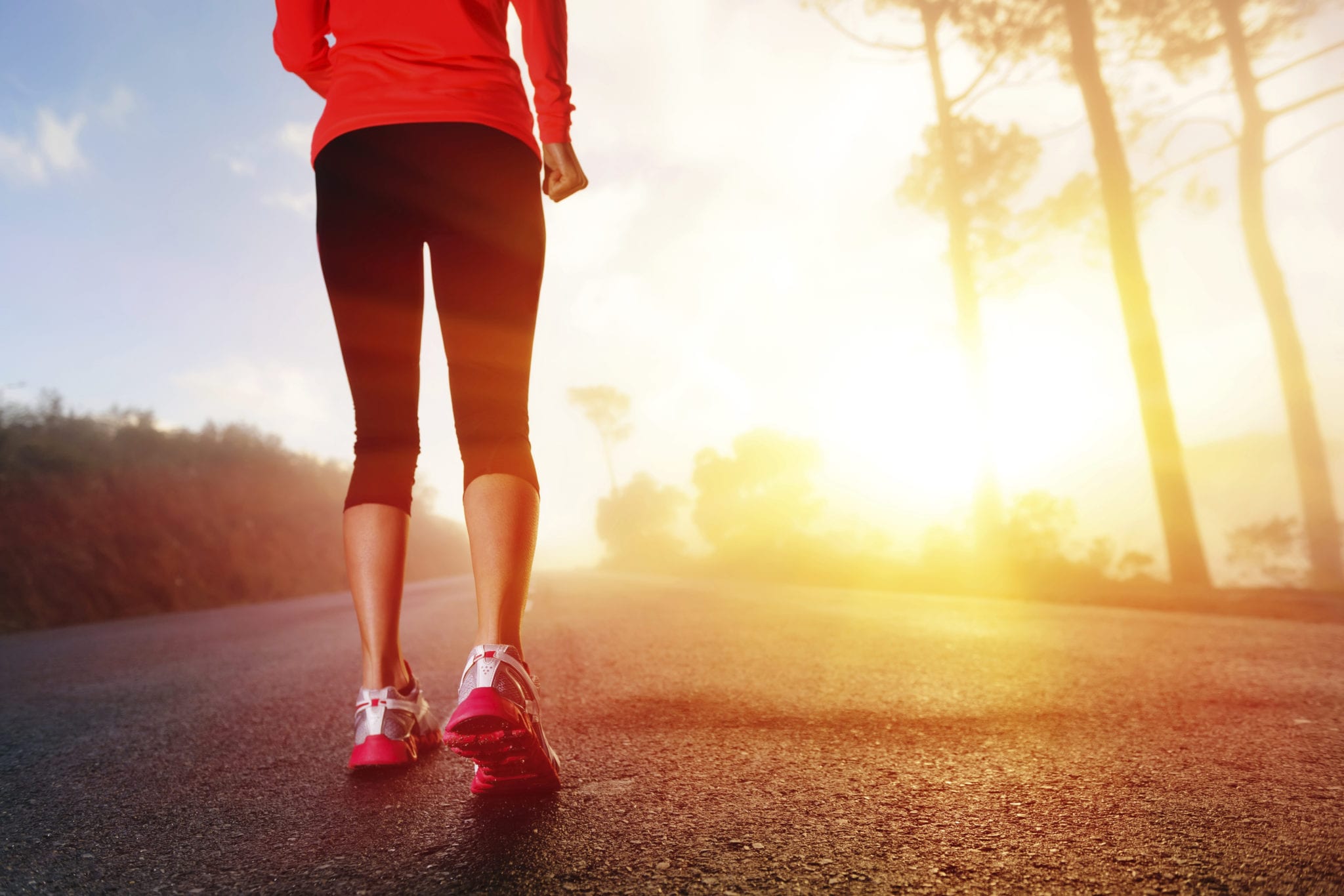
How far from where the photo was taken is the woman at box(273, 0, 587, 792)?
1.81 meters

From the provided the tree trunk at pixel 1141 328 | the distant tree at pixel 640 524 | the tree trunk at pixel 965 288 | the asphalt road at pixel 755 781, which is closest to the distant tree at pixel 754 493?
the distant tree at pixel 640 524

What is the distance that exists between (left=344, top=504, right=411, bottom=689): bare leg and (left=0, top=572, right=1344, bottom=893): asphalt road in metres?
0.24

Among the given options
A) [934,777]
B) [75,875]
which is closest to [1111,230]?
[934,777]

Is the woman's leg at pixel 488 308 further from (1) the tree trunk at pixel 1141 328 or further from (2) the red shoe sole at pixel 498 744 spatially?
(1) the tree trunk at pixel 1141 328

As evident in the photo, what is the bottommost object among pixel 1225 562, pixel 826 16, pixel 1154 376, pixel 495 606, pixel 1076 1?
pixel 1225 562

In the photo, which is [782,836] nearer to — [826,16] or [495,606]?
[495,606]

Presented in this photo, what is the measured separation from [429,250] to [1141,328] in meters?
9.80

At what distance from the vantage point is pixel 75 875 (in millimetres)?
1311

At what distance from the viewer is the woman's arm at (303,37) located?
2029 millimetres

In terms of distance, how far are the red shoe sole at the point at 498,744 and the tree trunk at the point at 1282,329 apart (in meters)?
13.8

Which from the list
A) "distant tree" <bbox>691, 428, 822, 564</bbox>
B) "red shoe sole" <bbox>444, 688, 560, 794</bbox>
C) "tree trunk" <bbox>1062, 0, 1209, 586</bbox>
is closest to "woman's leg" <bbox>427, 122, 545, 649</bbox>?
"red shoe sole" <bbox>444, 688, 560, 794</bbox>

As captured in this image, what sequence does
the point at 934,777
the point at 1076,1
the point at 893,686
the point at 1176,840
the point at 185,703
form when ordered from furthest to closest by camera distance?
1. the point at 1076,1
2. the point at 185,703
3. the point at 893,686
4. the point at 934,777
5. the point at 1176,840

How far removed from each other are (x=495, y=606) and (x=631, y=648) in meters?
2.32

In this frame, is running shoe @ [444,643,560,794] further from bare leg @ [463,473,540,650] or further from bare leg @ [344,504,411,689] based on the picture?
bare leg @ [344,504,411,689]
